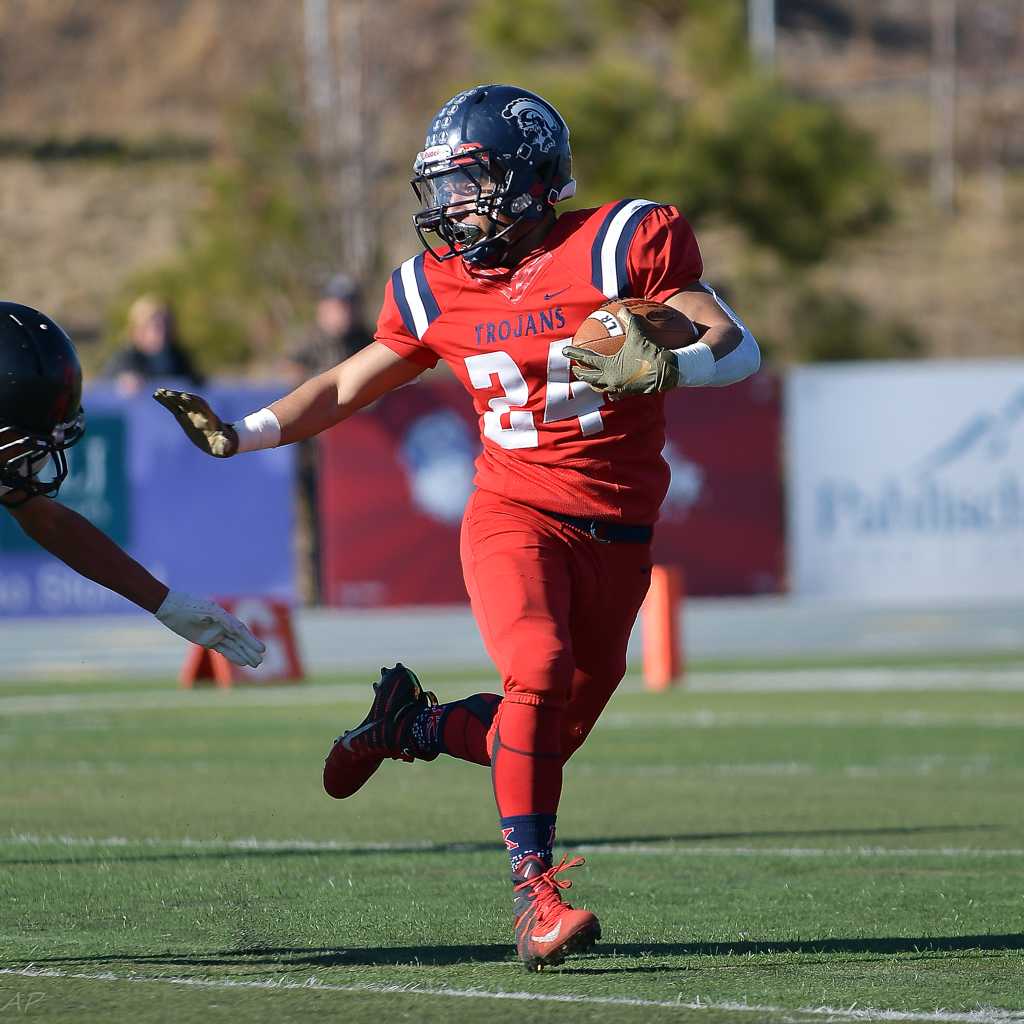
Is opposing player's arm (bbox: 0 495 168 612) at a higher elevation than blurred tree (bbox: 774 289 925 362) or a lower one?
higher

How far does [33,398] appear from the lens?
4.92 m

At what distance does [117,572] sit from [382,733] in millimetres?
895

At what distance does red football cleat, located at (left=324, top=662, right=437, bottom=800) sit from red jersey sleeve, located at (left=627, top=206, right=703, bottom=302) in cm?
126

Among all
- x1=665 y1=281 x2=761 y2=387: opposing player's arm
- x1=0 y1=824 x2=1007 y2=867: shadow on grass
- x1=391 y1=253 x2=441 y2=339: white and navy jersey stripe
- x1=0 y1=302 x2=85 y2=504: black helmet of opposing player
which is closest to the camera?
x1=665 y1=281 x2=761 y2=387: opposing player's arm

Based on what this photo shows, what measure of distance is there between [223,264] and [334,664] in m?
15.5

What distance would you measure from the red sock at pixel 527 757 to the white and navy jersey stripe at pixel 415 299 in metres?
1.05

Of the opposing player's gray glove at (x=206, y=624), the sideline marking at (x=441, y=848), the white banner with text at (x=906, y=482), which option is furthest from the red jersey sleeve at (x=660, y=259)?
the white banner with text at (x=906, y=482)

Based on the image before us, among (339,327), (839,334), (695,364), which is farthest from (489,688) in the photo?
(839,334)

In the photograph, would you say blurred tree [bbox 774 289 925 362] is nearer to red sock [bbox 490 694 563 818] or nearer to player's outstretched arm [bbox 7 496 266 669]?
player's outstretched arm [bbox 7 496 266 669]

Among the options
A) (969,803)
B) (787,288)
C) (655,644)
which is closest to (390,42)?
(787,288)

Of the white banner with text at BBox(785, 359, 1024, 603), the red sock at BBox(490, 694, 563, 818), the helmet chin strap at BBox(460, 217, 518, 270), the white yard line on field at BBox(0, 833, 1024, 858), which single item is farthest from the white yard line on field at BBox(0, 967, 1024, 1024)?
the white banner with text at BBox(785, 359, 1024, 603)

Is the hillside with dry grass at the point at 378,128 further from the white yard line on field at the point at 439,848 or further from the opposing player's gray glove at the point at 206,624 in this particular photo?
the opposing player's gray glove at the point at 206,624

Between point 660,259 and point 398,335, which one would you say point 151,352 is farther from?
point 660,259

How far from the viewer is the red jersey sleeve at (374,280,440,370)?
217 inches
